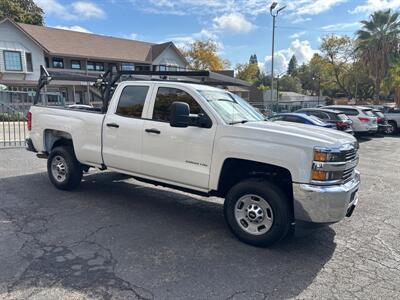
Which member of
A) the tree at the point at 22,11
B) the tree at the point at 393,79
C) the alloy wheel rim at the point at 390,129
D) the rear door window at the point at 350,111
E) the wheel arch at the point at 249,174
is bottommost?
the alloy wheel rim at the point at 390,129

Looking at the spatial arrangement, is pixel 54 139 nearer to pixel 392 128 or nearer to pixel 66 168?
pixel 66 168

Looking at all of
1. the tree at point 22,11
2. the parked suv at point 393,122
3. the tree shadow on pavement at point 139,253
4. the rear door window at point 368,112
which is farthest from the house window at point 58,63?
the tree shadow on pavement at point 139,253

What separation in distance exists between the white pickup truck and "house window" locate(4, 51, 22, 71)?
28.8 meters

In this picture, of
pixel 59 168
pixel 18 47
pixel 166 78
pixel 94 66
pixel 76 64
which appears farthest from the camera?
pixel 94 66

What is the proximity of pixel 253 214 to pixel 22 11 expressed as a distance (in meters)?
45.9

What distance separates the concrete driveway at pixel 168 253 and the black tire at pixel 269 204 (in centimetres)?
13

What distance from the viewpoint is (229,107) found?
4.75 m

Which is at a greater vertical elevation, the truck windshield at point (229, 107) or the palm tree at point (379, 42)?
the palm tree at point (379, 42)

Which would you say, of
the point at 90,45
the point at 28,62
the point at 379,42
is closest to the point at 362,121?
the point at 379,42

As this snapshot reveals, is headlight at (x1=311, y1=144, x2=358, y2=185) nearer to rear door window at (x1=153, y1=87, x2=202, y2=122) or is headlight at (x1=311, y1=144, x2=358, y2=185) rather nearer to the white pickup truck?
the white pickup truck

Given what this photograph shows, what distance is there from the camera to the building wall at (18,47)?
96.7 feet

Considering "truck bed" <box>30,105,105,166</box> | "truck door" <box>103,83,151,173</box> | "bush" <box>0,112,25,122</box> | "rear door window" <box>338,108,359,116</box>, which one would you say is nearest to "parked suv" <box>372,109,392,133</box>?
"rear door window" <box>338,108,359,116</box>

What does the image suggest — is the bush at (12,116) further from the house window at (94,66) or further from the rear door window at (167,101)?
the house window at (94,66)

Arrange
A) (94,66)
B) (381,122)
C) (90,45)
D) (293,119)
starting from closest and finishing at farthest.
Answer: (293,119) → (381,122) → (90,45) → (94,66)
